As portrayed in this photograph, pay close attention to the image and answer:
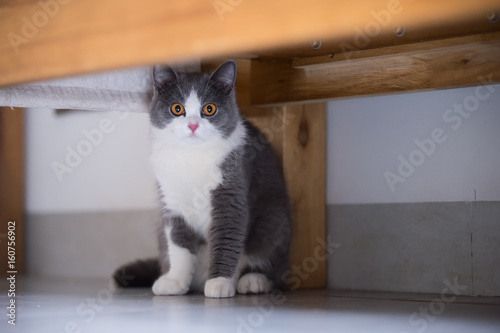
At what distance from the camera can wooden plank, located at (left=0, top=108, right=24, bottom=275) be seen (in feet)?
11.4

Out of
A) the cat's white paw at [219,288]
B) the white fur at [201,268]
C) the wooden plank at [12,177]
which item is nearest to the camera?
the cat's white paw at [219,288]

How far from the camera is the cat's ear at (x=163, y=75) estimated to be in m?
2.12

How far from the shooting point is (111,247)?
3193 mm

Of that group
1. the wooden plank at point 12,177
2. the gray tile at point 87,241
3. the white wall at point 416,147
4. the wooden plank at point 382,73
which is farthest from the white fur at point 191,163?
the wooden plank at point 12,177

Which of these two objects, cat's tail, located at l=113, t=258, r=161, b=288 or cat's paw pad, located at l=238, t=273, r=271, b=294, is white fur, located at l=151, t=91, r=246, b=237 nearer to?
cat's paw pad, located at l=238, t=273, r=271, b=294

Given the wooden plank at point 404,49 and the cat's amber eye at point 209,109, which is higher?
the wooden plank at point 404,49

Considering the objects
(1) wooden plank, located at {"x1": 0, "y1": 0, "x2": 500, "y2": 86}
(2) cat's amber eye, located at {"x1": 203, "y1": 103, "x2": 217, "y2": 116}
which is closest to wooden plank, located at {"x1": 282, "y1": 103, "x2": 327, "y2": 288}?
(2) cat's amber eye, located at {"x1": 203, "y1": 103, "x2": 217, "y2": 116}

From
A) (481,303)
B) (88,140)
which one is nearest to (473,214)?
(481,303)

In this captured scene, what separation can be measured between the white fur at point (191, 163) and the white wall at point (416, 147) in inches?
18.0

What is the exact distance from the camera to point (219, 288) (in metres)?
1.97

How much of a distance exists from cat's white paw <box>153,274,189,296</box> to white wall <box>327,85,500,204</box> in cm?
64

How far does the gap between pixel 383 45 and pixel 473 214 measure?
0.57 m

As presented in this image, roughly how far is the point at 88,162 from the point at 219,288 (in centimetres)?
159

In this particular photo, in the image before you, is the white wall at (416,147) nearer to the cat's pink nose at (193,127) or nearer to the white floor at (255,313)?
the white floor at (255,313)
